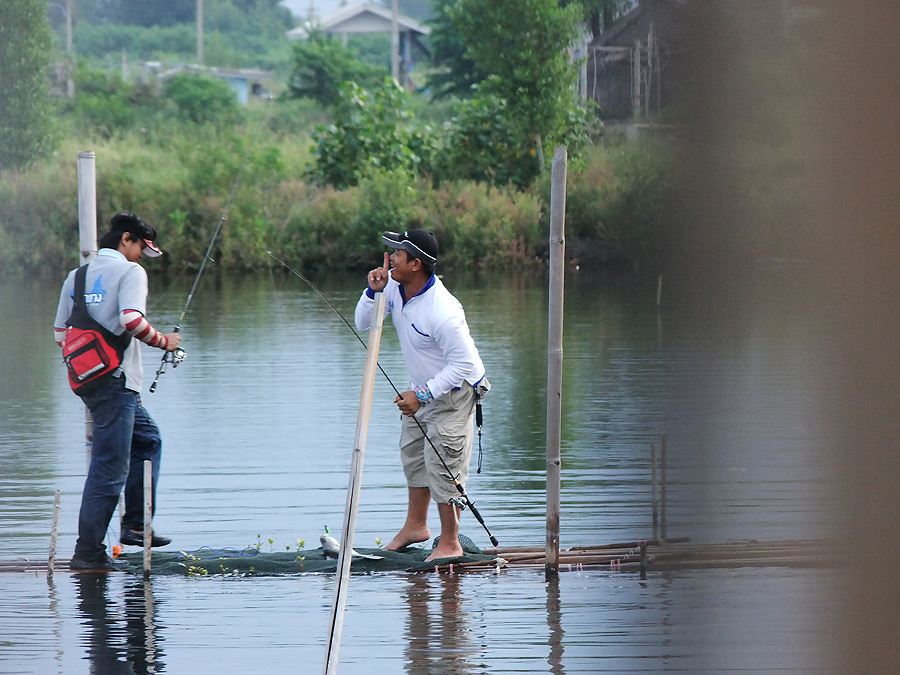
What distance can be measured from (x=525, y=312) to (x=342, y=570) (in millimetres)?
13184

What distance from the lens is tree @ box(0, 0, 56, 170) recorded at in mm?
21688

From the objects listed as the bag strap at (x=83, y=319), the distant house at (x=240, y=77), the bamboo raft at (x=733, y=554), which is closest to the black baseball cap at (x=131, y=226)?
the bag strap at (x=83, y=319)

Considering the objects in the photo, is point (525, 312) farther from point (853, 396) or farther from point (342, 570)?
point (853, 396)

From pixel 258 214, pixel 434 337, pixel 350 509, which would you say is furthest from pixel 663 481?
pixel 258 214

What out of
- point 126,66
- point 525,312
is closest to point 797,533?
point 525,312

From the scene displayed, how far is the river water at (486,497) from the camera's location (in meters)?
0.86

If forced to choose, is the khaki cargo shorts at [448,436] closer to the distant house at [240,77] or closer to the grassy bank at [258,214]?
the grassy bank at [258,214]

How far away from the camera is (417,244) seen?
4551 millimetres

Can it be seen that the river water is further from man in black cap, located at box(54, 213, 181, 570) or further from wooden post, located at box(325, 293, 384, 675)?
wooden post, located at box(325, 293, 384, 675)

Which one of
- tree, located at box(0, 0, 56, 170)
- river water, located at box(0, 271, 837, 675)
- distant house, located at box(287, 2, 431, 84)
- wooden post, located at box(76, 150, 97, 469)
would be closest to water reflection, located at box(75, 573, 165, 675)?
river water, located at box(0, 271, 837, 675)

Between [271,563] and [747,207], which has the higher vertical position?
[747,207]

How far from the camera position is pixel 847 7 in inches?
31.7

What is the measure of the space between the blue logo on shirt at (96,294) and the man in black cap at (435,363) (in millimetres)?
937

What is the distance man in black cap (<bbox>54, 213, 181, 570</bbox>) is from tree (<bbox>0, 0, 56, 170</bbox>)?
1728cm
